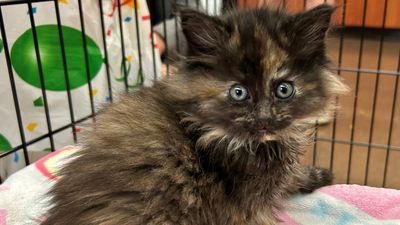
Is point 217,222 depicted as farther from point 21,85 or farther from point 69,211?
point 21,85

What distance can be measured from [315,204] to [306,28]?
0.71 m

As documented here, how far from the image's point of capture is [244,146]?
1062 mm

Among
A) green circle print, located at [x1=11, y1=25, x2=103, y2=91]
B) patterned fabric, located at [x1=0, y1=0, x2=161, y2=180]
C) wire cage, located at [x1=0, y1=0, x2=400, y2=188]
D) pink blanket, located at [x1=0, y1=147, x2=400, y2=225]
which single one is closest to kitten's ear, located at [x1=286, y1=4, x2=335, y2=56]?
wire cage, located at [x1=0, y1=0, x2=400, y2=188]

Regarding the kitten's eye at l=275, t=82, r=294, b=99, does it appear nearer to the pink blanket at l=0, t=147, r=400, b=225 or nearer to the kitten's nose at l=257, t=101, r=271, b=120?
the kitten's nose at l=257, t=101, r=271, b=120

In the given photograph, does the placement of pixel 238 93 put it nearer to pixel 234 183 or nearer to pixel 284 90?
pixel 284 90

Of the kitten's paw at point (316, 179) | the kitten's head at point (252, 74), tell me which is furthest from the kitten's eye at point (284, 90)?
the kitten's paw at point (316, 179)

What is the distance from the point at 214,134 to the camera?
3.47 feet

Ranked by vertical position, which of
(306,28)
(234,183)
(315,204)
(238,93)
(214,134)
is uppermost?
(306,28)

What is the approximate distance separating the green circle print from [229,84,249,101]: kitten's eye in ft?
3.91

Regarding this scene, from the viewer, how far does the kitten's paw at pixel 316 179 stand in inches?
60.4

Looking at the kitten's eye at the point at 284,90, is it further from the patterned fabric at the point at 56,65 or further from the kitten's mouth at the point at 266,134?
the patterned fabric at the point at 56,65

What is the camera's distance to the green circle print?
1.84 metres

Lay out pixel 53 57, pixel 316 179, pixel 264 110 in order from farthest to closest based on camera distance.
→ pixel 53 57 < pixel 316 179 < pixel 264 110

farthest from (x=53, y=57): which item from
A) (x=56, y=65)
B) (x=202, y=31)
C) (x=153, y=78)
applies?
(x=202, y=31)
